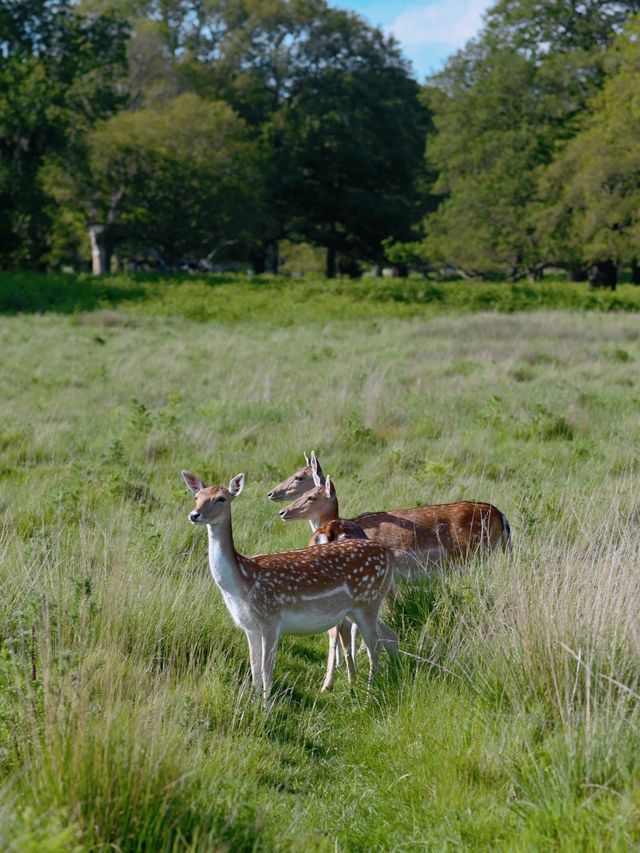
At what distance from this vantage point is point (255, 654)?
559 centimetres

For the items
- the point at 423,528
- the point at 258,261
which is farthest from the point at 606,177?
the point at 423,528

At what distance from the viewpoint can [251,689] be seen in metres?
5.30

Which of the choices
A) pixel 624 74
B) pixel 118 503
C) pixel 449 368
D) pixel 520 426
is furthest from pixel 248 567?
pixel 624 74

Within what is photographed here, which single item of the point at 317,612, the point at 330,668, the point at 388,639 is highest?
the point at 317,612

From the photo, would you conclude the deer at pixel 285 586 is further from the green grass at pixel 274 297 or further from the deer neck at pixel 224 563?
the green grass at pixel 274 297

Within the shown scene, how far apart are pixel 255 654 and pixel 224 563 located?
59 cm

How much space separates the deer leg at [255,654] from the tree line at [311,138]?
33.3 metres

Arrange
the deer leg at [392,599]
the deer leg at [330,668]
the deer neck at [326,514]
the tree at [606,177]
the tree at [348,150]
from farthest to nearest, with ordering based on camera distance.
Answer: the tree at [348,150] < the tree at [606,177] < the deer neck at [326,514] < the deer leg at [392,599] < the deer leg at [330,668]

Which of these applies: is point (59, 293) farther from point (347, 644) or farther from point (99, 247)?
point (347, 644)

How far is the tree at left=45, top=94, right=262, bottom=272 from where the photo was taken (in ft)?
137

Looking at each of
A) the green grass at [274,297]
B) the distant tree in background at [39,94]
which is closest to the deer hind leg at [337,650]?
the green grass at [274,297]

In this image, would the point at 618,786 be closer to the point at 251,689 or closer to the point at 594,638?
the point at 594,638

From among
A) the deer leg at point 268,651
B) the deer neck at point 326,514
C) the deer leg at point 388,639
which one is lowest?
the deer leg at point 388,639

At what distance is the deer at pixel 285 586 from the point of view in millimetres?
5410
